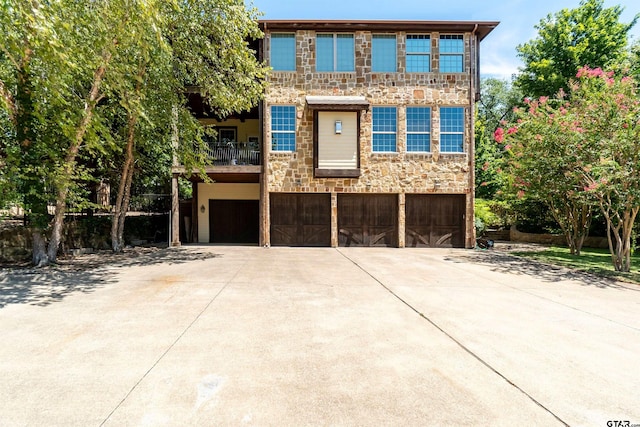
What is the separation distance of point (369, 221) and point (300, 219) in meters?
3.13

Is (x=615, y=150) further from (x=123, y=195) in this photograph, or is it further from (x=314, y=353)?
(x=123, y=195)

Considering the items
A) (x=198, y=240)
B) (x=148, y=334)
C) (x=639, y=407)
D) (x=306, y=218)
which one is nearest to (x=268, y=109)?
(x=306, y=218)

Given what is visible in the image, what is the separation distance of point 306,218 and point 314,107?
4811 mm

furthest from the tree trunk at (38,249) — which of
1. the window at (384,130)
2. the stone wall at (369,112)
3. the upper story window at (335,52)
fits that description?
the window at (384,130)

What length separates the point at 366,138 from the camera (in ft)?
47.7

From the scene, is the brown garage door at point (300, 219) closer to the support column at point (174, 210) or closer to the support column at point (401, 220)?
the support column at point (401, 220)

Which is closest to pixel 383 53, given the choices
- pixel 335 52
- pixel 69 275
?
pixel 335 52

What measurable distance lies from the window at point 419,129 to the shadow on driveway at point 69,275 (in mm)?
9596

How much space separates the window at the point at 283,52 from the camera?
572 inches

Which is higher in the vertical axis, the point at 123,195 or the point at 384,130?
the point at 384,130

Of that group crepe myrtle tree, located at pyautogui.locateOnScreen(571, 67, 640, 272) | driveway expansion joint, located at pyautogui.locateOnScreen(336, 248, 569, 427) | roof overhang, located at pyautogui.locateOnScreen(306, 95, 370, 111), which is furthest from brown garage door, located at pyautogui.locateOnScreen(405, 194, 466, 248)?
driveway expansion joint, located at pyautogui.locateOnScreen(336, 248, 569, 427)

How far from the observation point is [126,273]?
328 inches

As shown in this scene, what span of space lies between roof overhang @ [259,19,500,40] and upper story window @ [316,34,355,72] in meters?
0.35

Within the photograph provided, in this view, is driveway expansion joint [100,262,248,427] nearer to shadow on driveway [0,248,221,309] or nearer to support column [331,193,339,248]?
shadow on driveway [0,248,221,309]
